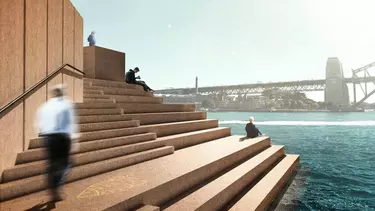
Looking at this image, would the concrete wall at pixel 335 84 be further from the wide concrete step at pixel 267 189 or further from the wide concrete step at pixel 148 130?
the wide concrete step at pixel 267 189

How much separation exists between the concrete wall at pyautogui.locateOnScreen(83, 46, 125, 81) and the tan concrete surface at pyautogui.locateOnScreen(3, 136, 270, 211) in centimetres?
592

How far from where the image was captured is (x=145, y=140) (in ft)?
16.9

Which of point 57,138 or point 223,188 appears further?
point 223,188

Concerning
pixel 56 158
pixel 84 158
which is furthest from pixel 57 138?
pixel 84 158

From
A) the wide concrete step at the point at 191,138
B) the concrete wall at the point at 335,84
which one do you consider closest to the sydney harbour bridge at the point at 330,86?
the concrete wall at the point at 335,84

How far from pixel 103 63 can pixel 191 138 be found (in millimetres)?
5525

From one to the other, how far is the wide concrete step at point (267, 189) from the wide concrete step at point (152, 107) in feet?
11.4

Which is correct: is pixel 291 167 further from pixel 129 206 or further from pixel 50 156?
pixel 50 156

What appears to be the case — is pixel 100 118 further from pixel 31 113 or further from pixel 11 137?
pixel 11 137

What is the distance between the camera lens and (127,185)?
3.24 metres

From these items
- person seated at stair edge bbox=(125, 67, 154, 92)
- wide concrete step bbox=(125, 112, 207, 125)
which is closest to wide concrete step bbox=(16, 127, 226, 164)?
wide concrete step bbox=(125, 112, 207, 125)

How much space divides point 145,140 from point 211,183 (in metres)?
1.73

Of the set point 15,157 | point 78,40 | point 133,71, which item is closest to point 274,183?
point 15,157

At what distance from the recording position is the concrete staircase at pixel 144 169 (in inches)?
114
